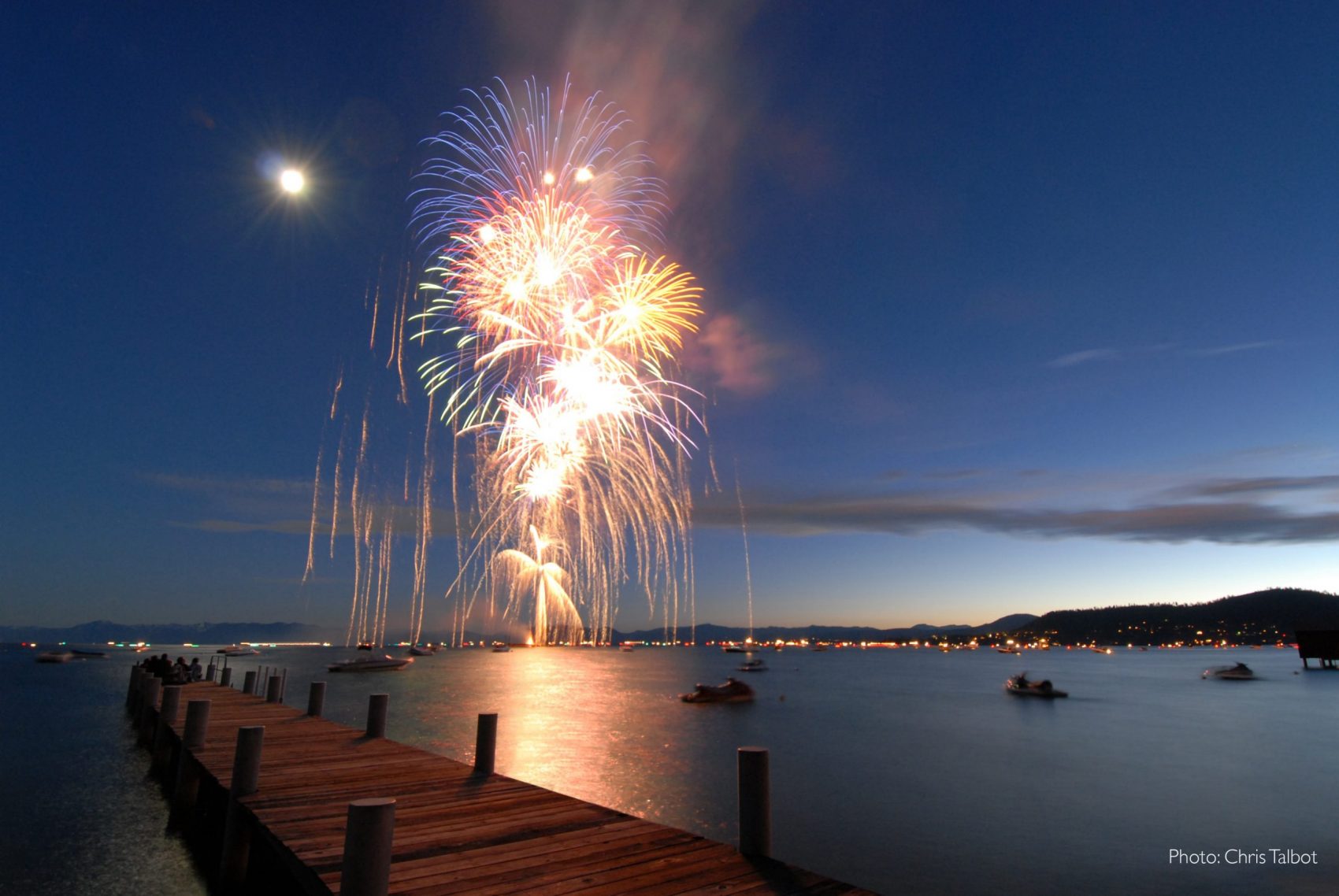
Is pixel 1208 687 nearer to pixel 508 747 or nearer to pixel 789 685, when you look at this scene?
pixel 789 685

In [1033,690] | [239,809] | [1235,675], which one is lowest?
[1235,675]

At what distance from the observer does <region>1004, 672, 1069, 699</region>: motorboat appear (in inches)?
3110

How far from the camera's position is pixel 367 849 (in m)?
6.63

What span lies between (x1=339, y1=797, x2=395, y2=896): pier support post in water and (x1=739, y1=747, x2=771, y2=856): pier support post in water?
3.84 meters

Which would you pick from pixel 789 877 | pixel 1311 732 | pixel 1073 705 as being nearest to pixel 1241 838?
pixel 789 877

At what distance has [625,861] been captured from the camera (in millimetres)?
8375

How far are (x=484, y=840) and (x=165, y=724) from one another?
20338 mm

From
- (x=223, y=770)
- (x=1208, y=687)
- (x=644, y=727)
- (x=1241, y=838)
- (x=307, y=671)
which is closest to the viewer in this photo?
(x=223, y=770)

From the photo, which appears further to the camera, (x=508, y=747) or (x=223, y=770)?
(x=508, y=747)

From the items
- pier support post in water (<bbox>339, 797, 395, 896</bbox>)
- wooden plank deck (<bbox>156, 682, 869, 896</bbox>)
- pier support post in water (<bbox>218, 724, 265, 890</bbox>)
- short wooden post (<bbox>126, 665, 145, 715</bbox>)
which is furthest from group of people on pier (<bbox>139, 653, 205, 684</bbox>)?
pier support post in water (<bbox>339, 797, 395, 896</bbox>)

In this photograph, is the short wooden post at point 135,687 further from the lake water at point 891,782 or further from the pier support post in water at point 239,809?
the pier support post in water at point 239,809

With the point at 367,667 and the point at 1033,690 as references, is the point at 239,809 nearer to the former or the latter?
the point at 1033,690

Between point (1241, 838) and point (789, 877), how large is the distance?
26.0m

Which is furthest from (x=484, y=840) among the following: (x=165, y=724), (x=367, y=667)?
Answer: (x=367, y=667)
